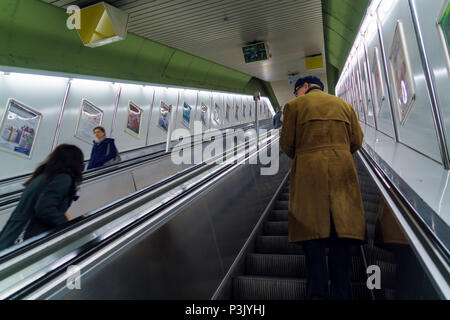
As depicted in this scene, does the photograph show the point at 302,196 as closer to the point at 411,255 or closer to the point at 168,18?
the point at 411,255

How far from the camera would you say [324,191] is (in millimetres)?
2008

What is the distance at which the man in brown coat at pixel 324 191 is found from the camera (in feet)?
6.47

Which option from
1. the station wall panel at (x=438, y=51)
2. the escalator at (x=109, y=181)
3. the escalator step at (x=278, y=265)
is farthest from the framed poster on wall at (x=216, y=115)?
the escalator step at (x=278, y=265)

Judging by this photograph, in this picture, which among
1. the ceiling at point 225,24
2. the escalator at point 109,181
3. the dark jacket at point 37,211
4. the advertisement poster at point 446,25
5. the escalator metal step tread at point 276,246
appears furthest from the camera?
the ceiling at point 225,24

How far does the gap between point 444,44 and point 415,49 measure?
98 centimetres

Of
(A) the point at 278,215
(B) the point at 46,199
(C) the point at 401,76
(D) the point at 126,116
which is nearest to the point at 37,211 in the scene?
(B) the point at 46,199

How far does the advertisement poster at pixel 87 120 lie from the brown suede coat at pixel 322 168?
692 centimetres

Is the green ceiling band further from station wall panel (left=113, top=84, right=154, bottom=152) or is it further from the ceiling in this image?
station wall panel (left=113, top=84, right=154, bottom=152)

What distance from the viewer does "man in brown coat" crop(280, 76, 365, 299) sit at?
1.97 meters

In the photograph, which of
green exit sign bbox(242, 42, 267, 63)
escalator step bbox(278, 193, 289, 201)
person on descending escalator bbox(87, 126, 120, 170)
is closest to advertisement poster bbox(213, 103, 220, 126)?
green exit sign bbox(242, 42, 267, 63)

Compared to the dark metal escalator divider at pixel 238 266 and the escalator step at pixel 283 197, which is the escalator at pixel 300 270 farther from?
the escalator step at pixel 283 197

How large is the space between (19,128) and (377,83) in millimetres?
7398
